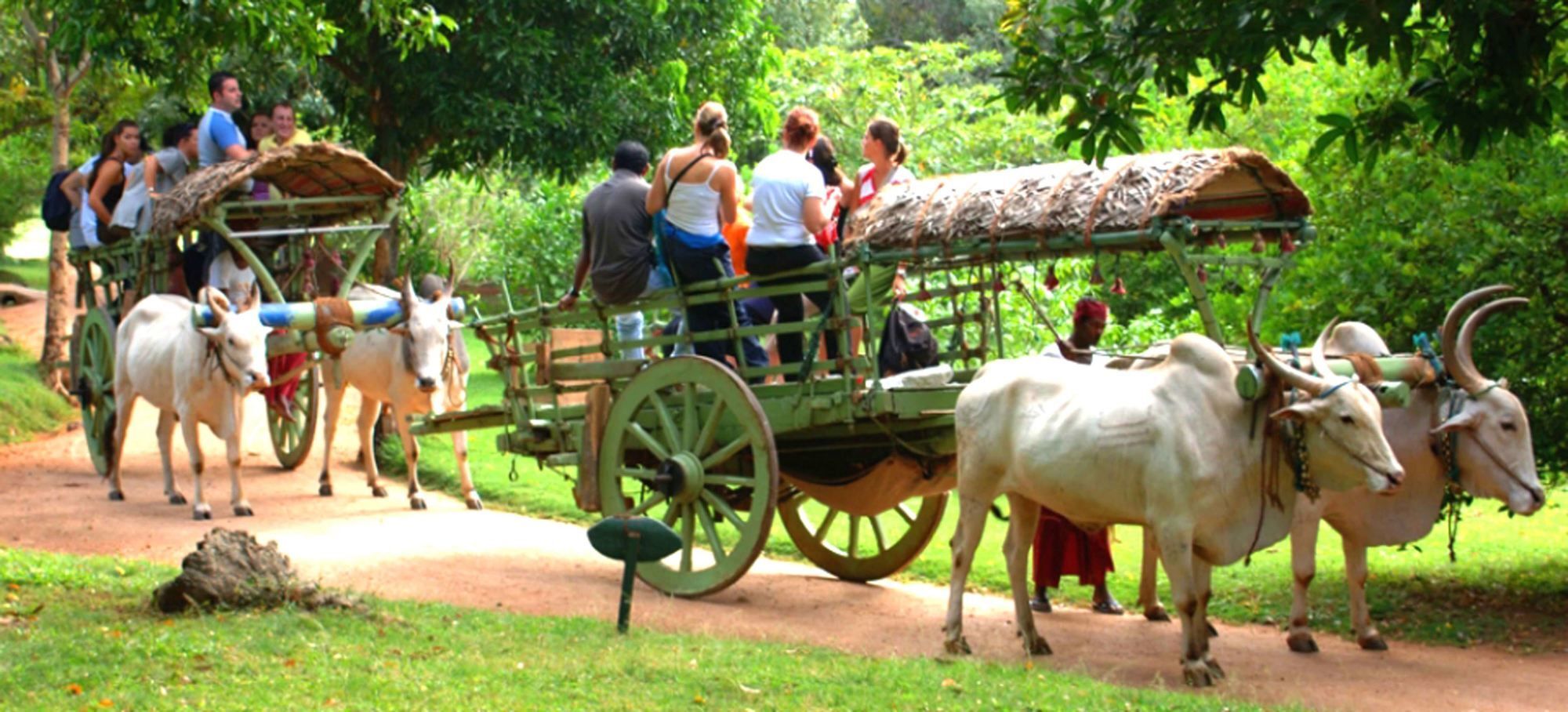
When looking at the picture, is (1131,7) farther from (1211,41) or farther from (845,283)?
(845,283)

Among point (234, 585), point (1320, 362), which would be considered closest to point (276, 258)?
point (234, 585)

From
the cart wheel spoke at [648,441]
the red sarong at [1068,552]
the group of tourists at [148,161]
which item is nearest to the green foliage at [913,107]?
the group of tourists at [148,161]

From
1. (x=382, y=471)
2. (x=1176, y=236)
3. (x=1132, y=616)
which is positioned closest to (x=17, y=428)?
(x=382, y=471)

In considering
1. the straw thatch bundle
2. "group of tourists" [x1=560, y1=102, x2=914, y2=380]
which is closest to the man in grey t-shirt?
"group of tourists" [x1=560, y1=102, x2=914, y2=380]

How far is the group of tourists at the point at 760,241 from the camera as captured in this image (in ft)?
30.3

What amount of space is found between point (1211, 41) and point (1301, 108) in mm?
9725

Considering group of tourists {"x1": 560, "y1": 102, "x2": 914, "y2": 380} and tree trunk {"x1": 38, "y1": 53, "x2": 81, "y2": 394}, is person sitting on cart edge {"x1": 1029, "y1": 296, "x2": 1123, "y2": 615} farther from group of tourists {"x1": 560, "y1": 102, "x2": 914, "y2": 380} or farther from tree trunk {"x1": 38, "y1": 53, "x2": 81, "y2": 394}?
tree trunk {"x1": 38, "y1": 53, "x2": 81, "y2": 394}

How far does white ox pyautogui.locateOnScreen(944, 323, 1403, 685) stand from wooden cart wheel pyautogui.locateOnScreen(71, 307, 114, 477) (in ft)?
29.7

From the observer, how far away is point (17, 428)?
17.3 meters

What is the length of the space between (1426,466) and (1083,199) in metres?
2.29

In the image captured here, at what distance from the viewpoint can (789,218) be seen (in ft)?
30.3

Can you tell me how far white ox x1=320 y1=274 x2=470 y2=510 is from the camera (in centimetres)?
1238

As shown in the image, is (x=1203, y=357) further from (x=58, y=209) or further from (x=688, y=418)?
(x=58, y=209)

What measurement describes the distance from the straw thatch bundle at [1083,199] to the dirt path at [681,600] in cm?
202
